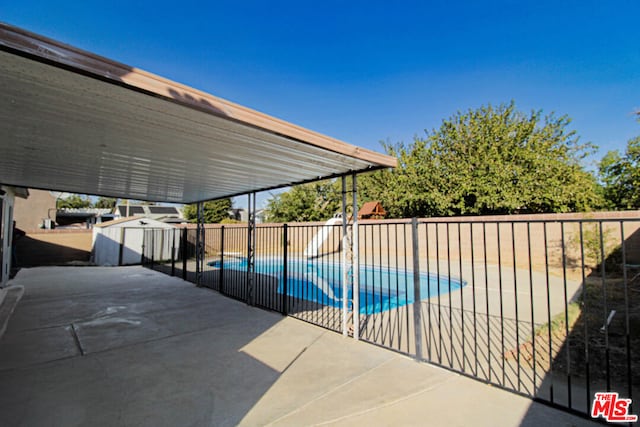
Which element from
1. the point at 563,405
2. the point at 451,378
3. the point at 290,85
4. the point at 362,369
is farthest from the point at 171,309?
the point at 290,85

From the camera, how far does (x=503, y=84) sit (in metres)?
14.6

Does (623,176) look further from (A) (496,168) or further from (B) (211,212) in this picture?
(B) (211,212)

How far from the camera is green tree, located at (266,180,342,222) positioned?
2163 centimetres

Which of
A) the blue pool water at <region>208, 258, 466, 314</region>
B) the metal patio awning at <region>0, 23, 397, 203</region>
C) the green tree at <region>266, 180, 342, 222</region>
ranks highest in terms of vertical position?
the green tree at <region>266, 180, 342, 222</region>

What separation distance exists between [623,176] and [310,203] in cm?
1687

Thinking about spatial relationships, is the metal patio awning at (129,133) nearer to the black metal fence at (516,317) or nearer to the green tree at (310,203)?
the black metal fence at (516,317)

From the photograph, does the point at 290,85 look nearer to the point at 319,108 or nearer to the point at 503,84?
the point at 319,108

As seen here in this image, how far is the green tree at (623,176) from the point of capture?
1295 cm

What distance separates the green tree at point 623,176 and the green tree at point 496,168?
827 millimetres

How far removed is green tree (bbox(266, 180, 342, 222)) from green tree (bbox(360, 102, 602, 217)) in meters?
5.53

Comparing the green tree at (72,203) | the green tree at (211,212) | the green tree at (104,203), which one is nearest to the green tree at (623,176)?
the green tree at (211,212)

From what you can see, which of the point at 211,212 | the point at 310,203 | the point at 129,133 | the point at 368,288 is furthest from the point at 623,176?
the point at 211,212
